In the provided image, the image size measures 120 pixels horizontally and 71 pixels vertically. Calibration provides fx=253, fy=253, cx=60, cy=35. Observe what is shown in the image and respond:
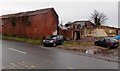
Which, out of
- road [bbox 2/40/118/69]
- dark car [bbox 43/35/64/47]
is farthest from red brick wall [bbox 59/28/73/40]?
road [bbox 2/40/118/69]

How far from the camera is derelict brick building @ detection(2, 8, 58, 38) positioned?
44.3 meters

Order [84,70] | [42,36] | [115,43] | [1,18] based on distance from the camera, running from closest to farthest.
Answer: [84,70], [115,43], [42,36], [1,18]

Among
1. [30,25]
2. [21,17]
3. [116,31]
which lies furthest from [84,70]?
[116,31]

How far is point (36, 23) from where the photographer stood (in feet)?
149

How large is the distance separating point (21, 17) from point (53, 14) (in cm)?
755

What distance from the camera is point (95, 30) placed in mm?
59031

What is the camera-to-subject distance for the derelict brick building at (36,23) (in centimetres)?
4431

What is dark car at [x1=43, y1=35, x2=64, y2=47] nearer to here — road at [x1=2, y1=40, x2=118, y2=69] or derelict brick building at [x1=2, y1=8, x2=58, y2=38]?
derelict brick building at [x1=2, y1=8, x2=58, y2=38]

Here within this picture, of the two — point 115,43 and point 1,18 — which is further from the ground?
point 1,18

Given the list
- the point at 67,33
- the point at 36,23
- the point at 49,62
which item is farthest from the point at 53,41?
the point at 49,62

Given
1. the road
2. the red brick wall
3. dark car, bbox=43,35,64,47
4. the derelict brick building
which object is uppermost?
the derelict brick building

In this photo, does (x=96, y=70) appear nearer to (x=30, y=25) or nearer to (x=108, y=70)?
(x=108, y=70)

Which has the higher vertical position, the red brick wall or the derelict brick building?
the derelict brick building

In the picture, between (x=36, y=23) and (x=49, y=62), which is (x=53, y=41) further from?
(x=49, y=62)
